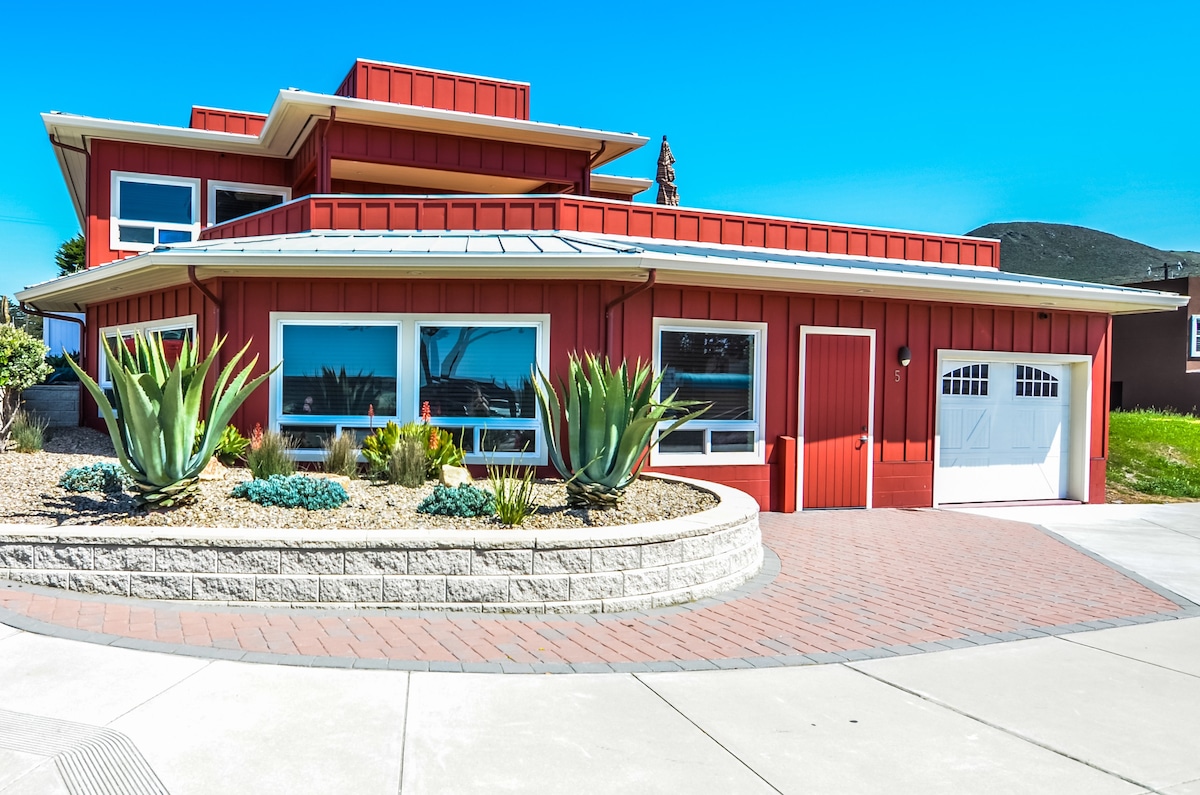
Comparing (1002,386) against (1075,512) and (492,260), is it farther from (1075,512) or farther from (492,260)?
(492,260)

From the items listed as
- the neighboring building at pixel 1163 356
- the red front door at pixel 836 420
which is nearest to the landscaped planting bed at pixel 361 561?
the red front door at pixel 836 420

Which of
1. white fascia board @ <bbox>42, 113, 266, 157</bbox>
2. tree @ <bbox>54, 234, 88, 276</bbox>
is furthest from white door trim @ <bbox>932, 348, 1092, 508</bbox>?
tree @ <bbox>54, 234, 88, 276</bbox>

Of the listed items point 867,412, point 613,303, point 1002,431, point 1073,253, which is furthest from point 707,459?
point 1073,253

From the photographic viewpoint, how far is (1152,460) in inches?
628

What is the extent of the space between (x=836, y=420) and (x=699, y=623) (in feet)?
19.9

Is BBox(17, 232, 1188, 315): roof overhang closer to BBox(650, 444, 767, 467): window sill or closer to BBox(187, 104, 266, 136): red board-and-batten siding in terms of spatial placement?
BBox(650, 444, 767, 467): window sill

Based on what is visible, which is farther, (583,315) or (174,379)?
(583,315)


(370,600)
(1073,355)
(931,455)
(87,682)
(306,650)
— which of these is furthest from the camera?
(1073,355)

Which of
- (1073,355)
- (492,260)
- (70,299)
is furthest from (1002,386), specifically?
(70,299)

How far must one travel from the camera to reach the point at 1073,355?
42.3ft

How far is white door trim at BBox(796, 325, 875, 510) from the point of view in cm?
1109

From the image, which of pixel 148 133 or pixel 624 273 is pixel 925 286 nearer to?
pixel 624 273

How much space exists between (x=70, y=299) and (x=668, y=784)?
14.3 m

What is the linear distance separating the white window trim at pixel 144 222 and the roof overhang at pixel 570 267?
64.8 inches
